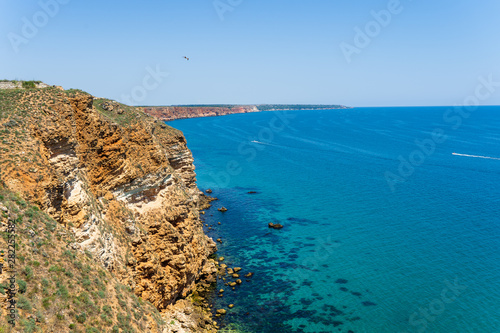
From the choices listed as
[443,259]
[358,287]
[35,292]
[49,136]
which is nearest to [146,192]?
[49,136]

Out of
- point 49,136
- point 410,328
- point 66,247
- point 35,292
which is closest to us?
point 35,292

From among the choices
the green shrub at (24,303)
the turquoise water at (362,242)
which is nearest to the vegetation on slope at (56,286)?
the green shrub at (24,303)

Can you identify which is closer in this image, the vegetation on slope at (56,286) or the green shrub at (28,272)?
the vegetation on slope at (56,286)

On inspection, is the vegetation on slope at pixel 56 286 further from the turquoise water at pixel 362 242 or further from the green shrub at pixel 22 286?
the turquoise water at pixel 362 242

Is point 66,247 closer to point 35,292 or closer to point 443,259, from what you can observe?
point 35,292

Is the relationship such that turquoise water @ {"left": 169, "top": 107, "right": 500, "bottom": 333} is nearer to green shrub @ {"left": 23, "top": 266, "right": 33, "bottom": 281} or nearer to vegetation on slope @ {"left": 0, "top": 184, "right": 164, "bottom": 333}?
vegetation on slope @ {"left": 0, "top": 184, "right": 164, "bottom": 333}

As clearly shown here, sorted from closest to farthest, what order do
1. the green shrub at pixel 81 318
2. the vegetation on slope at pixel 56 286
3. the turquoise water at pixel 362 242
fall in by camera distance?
the vegetation on slope at pixel 56 286
the green shrub at pixel 81 318
the turquoise water at pixel 362 242
